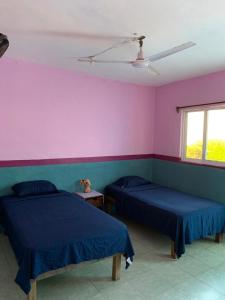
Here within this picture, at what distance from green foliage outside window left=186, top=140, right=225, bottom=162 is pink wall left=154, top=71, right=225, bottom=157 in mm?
285

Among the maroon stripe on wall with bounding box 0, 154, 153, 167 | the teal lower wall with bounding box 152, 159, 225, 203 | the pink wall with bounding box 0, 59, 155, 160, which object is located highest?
the pink wall with bounding box 0, 59, 155, 160

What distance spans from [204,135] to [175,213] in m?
1.67

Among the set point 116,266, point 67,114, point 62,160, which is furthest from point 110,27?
point 116,266

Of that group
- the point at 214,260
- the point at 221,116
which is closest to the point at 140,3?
the point at 221,116

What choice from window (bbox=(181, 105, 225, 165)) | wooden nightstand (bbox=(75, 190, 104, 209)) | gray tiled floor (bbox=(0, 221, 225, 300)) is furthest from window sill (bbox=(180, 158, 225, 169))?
wooden nightstand (bbox=(75, 190, 104, 209))

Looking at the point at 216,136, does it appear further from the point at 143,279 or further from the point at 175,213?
the point at 143,279

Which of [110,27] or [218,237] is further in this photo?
[218,237]

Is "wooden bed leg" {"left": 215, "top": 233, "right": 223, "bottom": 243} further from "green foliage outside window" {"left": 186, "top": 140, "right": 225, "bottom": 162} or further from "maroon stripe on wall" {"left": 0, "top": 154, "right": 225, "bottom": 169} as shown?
"green foliage outside window" {"left": 186, "top": 140, "right": 225, "bottom": 162}

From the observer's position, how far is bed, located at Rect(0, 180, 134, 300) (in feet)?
6.44

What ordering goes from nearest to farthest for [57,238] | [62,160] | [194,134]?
[57,238]
[62,160]
[194,134]

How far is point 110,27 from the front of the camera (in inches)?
91.3

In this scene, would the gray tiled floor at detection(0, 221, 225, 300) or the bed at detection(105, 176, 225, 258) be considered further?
the bed at detection(105, 176, 225, 258)

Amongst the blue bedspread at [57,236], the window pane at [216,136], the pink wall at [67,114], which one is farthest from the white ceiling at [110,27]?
the blue bedspread at [57,236]

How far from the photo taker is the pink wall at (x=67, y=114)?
3.47 meters
